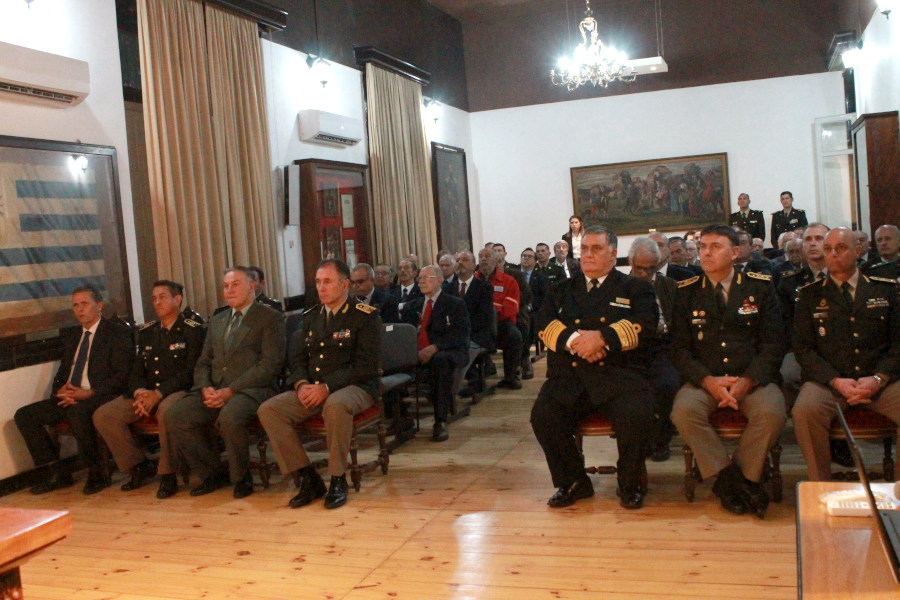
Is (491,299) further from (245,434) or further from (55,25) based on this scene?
(55,25)

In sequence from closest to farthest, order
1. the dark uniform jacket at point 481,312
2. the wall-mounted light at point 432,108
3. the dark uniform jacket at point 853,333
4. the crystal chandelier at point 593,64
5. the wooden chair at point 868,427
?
the wooden chair at point 868,427
the dark uniform jacket at point 853,333
the dark uniform jacket at point 481,312
the crystal chandelier at point 593,64
the wall-mounted light at point 432,108

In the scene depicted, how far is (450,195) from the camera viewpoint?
1296 centimetres

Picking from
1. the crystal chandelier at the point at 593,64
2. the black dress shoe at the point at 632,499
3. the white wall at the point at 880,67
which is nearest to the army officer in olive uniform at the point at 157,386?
the black dress shoe at the point at 632,499

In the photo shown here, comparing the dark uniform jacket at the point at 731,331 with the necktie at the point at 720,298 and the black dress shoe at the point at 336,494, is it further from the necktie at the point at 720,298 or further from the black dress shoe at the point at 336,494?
the black dress shoe at the point at 336,494

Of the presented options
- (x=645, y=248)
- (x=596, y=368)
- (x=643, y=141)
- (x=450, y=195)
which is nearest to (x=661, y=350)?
(x=645, y=248)

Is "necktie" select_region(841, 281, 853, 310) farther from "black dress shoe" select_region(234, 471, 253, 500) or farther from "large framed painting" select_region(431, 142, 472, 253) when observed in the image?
"large framed painting" select_region(431, 142, 472, 253)

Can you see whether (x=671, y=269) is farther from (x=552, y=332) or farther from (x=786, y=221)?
(x=786, y=221)

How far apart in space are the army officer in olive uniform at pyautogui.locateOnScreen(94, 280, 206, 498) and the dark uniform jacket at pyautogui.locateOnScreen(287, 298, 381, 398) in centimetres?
85

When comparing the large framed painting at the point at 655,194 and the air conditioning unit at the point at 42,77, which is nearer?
the air conditioning unit at the point at 42,77

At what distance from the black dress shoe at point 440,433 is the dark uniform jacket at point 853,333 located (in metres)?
2.64

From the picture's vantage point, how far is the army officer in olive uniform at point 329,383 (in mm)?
4699

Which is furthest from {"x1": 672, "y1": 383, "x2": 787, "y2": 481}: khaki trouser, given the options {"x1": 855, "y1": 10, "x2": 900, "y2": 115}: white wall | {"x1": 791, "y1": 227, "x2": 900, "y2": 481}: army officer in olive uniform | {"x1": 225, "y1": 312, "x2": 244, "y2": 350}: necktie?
{"x1": 855, "y1": 10, "x2": 900, "y2": 115}: white wall

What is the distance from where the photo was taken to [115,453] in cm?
525

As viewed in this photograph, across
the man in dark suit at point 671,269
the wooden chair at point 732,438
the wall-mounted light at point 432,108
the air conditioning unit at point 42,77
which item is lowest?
the wooden chair at point 732,438
